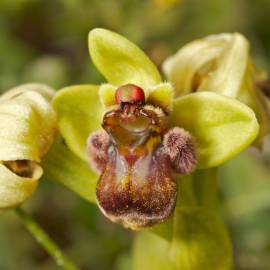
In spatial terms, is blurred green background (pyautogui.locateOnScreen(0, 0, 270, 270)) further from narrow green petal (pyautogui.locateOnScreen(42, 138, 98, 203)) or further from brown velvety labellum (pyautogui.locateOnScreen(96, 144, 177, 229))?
brown velvety labellum (pyautogui.locateOnScreen(96, 144, 177, 229))

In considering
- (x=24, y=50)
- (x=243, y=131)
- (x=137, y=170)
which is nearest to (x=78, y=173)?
(x=137, y=170)

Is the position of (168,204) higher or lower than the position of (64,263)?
higher

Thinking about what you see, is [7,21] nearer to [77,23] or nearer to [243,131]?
[77,23]

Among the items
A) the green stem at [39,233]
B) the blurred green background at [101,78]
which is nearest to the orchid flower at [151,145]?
the green stem at [39,233]

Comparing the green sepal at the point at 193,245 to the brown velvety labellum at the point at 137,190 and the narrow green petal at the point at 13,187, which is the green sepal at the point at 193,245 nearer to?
the brown velvety labellum at the point at 137,190

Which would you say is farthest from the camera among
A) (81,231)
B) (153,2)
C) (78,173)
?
(153,2)

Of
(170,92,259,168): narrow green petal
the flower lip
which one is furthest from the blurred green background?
the flower lip
